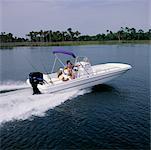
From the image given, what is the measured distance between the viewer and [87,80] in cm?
1556

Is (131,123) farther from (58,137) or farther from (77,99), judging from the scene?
(77,99)

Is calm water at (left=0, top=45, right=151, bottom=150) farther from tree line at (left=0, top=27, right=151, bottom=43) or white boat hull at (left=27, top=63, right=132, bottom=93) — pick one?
tree line at (left=0, top=27, right=151, bottom=43)

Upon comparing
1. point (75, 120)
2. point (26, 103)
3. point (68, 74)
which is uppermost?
point (68, 74)

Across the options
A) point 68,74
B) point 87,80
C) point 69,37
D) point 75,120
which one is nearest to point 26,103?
point 75,120

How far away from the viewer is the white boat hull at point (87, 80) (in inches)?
550

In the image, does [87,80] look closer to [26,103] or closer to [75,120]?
[26,103]

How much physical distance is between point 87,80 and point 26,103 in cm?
454

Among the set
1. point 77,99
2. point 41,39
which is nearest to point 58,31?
point 41,39

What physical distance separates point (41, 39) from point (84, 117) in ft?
285

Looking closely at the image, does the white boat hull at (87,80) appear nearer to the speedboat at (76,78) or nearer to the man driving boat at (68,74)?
the speedboat at (76,78)

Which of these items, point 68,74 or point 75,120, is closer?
point 75,120

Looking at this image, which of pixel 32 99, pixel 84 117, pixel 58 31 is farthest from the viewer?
pixel 58 31

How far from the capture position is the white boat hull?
13959 mm

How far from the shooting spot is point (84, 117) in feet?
37.5
